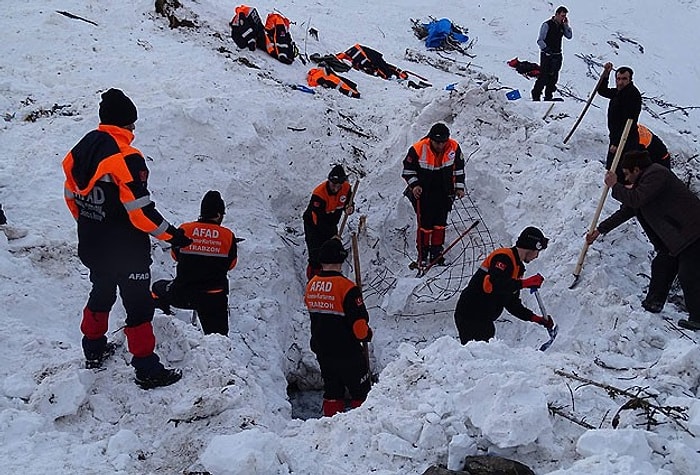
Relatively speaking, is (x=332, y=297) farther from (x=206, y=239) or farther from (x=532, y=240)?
(x=532, y=240)

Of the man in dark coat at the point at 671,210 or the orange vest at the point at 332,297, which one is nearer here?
the man in dark coat at the point at 671,210

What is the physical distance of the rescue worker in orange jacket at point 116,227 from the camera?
377cm

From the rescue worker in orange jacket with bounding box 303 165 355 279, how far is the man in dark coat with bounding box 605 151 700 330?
3114 millimetres

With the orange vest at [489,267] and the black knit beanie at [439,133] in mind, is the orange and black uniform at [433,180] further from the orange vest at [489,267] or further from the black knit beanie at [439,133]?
the orange vest at [489,267]

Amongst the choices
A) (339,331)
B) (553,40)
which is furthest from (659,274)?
(553,40)

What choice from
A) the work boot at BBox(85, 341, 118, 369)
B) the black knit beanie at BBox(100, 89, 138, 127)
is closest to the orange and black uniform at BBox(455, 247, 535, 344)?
the work boot at BBox(85, 341, 118, 369)

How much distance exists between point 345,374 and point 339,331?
1.54 feet

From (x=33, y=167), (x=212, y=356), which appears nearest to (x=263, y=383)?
(x=212, y=356)

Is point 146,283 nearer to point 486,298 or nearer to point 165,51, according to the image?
point 486,298

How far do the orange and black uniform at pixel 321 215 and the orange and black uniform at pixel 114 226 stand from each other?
3.30 m

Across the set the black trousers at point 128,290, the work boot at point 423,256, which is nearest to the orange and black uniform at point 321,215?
the work boot at point 423,256

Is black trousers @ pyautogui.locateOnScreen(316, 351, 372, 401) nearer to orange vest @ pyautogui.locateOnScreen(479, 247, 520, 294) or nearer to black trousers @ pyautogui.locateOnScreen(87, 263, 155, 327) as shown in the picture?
orange vest @ pyautogui.locateOnScreen(479, 247, 520, 294)

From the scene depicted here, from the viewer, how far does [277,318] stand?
22.0 ft

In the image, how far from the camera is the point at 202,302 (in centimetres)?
555
